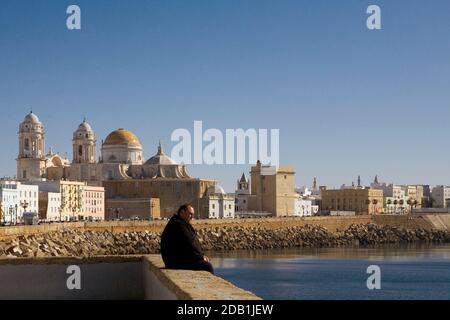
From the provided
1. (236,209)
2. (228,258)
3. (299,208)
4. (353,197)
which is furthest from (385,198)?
(228,258)

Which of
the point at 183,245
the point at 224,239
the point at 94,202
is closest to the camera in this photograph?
the point at 183,245

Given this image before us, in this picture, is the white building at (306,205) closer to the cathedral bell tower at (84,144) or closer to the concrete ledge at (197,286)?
the cathedral bell tower at (84,144)

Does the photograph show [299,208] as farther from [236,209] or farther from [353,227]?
[353,227]

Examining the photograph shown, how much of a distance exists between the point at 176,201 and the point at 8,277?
67.8 metres

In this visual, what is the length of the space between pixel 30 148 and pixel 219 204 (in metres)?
16.9

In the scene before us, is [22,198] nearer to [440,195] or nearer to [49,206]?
[49,206]

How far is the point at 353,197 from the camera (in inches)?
4006

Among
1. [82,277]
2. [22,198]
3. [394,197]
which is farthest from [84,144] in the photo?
[82,277]

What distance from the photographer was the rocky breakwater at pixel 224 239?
39.1 m

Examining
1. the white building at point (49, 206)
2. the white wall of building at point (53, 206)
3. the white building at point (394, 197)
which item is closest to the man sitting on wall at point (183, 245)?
the white building at point (49, 206)

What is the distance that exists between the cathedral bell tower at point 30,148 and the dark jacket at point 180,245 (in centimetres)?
6547

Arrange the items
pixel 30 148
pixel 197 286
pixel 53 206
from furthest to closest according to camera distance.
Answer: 1. pixel 30 148
2. pixel 53 206
3. pixel 197 286

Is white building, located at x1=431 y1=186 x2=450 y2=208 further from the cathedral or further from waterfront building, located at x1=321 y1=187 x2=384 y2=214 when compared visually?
the cathedral

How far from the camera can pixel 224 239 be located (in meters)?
59.1
